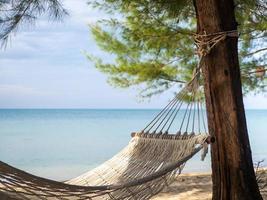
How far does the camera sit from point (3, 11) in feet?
8.87

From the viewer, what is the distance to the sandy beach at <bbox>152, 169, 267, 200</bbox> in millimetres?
3699

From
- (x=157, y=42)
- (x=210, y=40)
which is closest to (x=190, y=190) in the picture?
(x=157, y=42)

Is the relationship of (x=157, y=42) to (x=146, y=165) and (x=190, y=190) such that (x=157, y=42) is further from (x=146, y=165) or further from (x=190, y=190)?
(x=146, y=165)

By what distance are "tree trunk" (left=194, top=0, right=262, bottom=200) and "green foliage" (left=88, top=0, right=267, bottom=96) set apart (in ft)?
3.28

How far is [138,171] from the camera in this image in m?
2.10

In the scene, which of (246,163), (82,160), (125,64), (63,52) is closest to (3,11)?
(246,163)

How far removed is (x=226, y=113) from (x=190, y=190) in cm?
209

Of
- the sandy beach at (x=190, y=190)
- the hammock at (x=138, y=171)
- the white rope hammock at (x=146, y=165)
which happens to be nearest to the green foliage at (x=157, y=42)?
the sandy beach at (x=190, y=190)

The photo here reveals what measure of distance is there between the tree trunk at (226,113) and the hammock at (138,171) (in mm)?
83

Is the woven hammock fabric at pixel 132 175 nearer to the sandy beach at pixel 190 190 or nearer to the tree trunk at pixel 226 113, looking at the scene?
the tree trunk at pixel 226 113

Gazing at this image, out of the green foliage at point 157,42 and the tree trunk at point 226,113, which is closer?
the tree trunk at point 226,113

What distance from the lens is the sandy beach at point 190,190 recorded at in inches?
146

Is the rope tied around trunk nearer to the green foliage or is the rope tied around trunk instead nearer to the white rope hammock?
the white rope hammock

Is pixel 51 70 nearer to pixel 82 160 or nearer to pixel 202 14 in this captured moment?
pixel 82 160
